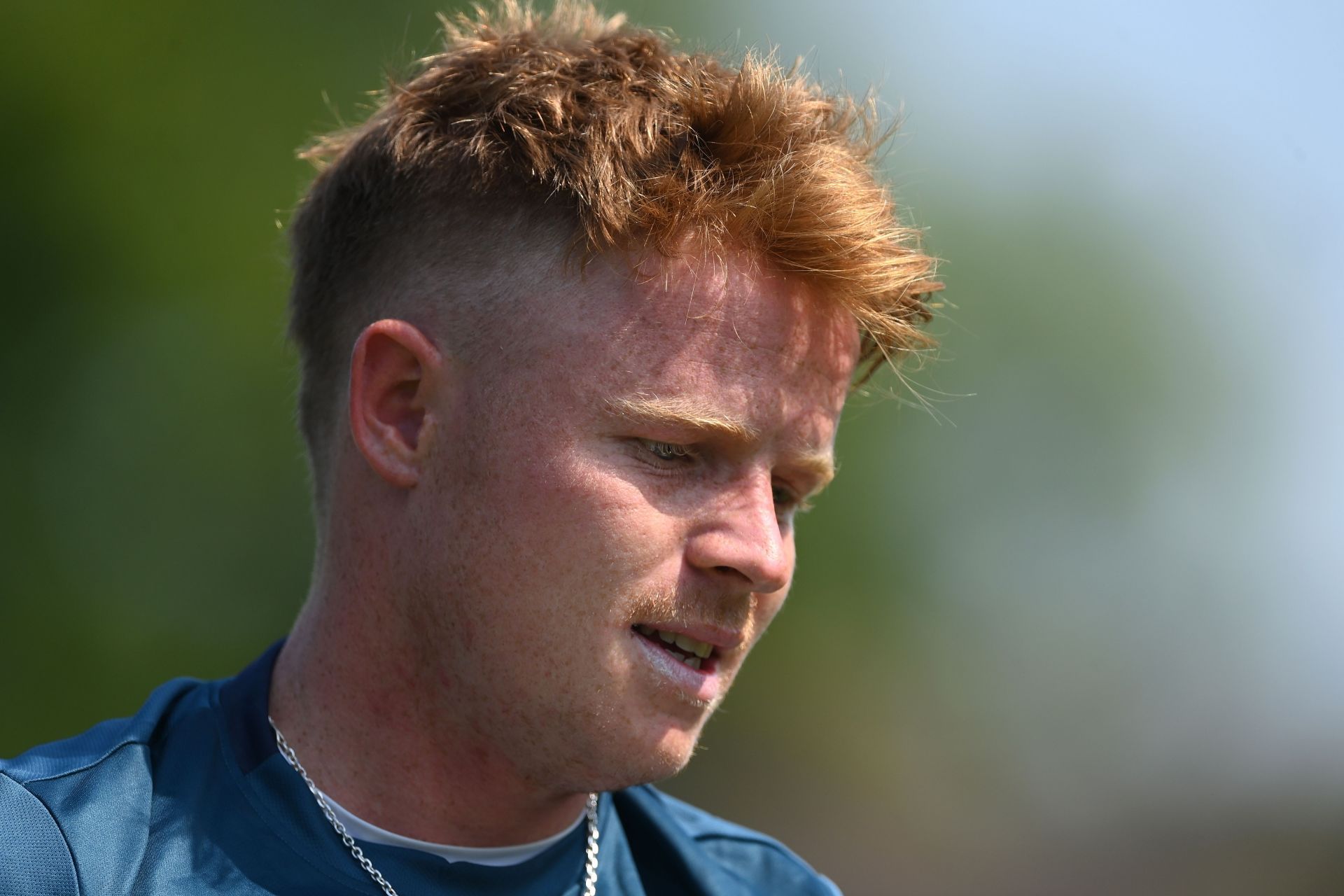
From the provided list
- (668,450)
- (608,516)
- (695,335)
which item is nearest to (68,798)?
(608,516)

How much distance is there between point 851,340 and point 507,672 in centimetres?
91

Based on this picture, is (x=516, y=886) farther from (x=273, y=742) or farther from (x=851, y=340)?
(x=851, y=340)

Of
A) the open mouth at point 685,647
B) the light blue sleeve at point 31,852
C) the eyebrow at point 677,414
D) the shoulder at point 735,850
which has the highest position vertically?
the eyebrow at point 677,414

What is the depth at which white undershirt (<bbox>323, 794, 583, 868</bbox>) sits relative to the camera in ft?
7.14

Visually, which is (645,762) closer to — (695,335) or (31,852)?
(695,335)

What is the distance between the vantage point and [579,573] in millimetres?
2051

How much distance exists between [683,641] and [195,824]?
2.94 feet

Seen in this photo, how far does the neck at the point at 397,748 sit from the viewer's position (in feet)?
7.23

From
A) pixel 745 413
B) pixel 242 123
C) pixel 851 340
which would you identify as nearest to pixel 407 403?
pixel 745 413

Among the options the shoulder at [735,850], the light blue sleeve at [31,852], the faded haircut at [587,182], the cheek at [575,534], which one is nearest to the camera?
the light blue sleeve at [31,852]

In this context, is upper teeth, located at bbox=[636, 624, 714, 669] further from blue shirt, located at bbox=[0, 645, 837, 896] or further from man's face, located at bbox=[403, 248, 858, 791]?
blue shirt, located at bbox=[0, 645, 837, 896]

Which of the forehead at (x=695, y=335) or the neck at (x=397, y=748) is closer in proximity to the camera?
the forehead at (x=695, y=335)

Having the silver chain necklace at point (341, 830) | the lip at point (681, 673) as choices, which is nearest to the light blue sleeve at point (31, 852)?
the silver chain necklace at point (341, 830)

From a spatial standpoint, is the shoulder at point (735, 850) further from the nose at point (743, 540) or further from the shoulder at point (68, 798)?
the shoulder at point (68, 798)
